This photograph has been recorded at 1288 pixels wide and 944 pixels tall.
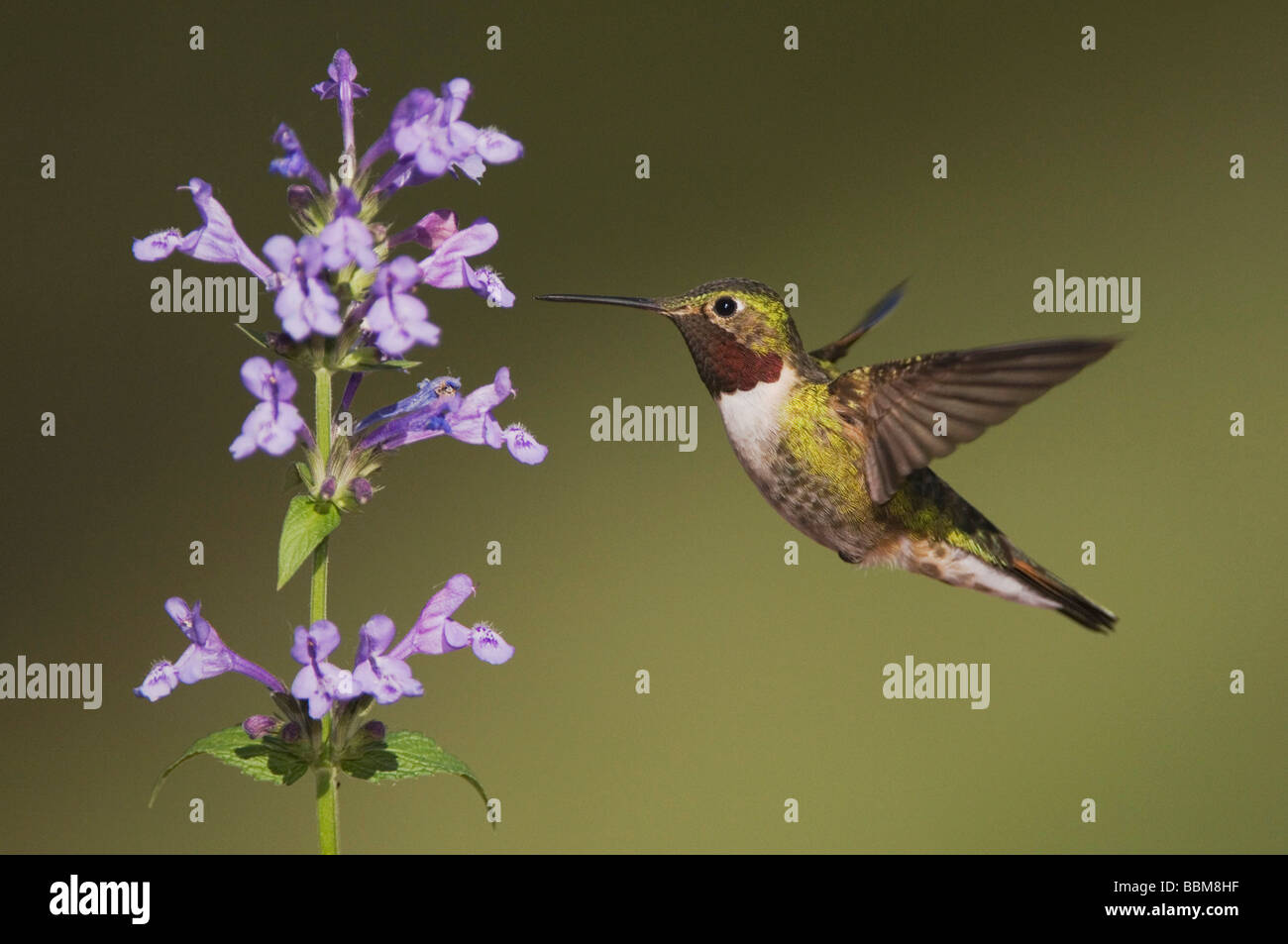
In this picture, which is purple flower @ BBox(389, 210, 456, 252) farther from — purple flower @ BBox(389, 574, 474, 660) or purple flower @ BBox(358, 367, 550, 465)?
purple flower @ BBox(389, 574, 474, 660)

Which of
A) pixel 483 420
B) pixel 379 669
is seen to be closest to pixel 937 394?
pixel 483 420

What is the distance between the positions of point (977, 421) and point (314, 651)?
0.50m

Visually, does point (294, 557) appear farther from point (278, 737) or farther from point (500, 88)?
point (500, 88)

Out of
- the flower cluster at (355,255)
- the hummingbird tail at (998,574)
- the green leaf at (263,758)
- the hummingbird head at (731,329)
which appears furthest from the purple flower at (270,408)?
the hummingbird tail at (998,574)

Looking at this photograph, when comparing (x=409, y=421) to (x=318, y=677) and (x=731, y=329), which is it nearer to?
(x=318, y=677)

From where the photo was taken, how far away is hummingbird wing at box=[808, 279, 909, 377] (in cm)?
122

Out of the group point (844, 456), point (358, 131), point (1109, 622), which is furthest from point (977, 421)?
point (358, 131)

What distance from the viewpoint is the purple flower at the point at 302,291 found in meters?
0.61

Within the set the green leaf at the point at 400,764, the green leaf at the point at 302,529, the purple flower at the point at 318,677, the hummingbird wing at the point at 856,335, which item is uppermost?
the hummingbird wing at the point at 856,335

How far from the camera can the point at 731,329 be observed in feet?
3.39

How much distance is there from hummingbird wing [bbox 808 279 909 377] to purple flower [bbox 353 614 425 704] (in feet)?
2.05

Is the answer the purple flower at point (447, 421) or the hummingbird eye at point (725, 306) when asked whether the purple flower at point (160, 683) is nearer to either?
the purple flower at point (447, 421)

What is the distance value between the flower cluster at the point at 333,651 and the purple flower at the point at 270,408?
0.09 m

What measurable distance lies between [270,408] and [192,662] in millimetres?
174
